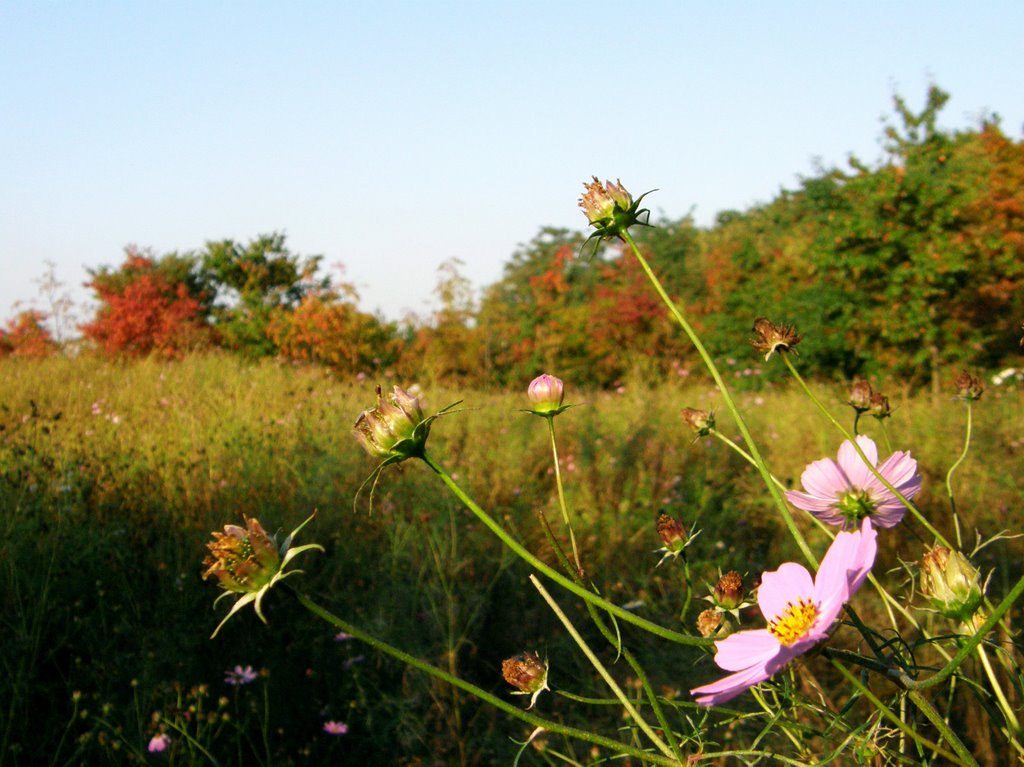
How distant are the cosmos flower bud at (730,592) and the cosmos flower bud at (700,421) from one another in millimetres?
242

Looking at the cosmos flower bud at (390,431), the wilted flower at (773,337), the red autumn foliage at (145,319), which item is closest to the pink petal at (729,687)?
the cosmos flower bud at (390,431)

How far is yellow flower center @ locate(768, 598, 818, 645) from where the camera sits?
0.39 metres

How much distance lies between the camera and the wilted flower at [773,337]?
2.22 feet

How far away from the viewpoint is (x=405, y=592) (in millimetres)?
2389

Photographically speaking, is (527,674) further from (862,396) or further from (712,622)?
(862,396)

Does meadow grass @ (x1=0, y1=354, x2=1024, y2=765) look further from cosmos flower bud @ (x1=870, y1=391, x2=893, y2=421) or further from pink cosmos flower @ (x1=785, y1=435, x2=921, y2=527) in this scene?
pink cosmos flower @ (x1=785, y1=435, x2=921, y2=527)

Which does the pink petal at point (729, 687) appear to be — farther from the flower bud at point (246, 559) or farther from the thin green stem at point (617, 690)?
the flower bud at point (246, 559)

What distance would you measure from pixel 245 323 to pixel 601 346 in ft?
11.7

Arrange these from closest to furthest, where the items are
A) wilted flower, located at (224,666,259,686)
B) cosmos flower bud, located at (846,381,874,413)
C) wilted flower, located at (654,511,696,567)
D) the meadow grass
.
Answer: wilted flower, located at (654,511,696,567) < cosmos flower bud, located at (846,381,874,413) < wilted flower, located at (224,666,259,686) < the meadow grass

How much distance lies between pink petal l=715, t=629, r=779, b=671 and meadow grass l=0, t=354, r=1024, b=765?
84cm

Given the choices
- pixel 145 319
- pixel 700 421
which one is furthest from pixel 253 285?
pixel 700 421

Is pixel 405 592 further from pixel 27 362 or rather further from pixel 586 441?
pixel 27 362

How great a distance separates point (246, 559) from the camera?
475mm

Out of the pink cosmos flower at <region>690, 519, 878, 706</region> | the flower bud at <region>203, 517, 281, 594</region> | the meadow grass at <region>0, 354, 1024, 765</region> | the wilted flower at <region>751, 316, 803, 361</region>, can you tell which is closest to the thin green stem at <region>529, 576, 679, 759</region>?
the pink cosmos flower at <region>690, 519, 878, 706</region>
